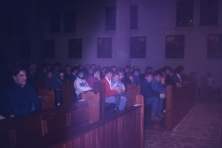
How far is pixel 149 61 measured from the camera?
61.6 ft

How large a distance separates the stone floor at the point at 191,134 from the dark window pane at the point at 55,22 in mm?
15667

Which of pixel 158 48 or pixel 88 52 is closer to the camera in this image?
pixel 158 48

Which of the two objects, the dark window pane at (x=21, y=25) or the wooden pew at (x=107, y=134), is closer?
the wooden pew at (x=107, y=134)

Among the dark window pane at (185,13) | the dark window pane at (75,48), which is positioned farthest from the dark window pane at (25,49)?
the dark window pane at (185,13)

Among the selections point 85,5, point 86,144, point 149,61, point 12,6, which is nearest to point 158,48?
point 149,61

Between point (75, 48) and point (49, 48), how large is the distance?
264 centimetres

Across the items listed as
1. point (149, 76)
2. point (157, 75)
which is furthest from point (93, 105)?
point (157, 75)

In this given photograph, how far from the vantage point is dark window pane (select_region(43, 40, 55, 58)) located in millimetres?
22000

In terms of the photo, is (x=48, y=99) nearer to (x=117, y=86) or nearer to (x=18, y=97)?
(x=18, y=97)

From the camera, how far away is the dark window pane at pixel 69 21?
833 inches

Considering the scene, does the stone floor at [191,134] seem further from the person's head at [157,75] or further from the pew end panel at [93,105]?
the pew end panel at [93,105]

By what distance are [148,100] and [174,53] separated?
10.7m

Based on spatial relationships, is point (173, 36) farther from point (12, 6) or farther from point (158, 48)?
point (12, 6)

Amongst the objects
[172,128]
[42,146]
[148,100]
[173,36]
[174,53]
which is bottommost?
[172,128]
